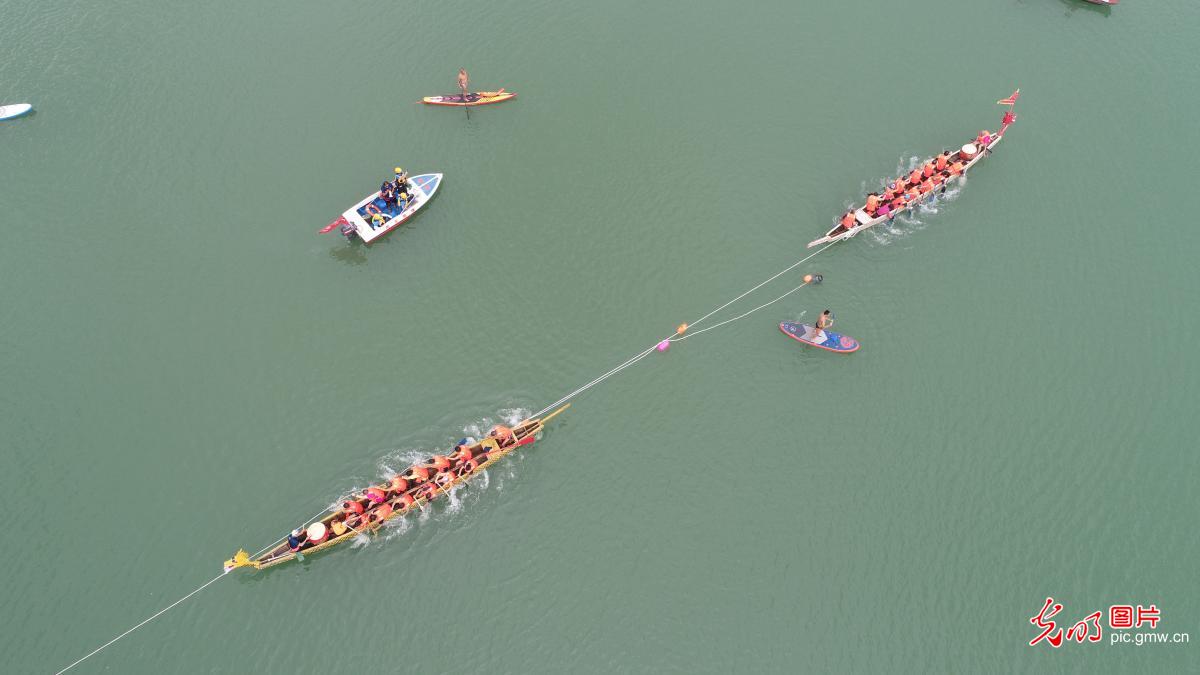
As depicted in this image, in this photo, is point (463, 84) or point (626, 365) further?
point (463, 84)

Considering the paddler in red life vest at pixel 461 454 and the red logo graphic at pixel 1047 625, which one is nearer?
the red logo graphic at pixel 1047 625

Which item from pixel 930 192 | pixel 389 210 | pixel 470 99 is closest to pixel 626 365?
pixel 389 210

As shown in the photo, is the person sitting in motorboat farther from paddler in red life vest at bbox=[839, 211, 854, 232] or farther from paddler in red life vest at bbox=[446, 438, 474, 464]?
paddler in red life vest at bbox=[839, 211, 854, 232]

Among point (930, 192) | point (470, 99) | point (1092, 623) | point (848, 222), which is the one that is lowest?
point (1092, 623)

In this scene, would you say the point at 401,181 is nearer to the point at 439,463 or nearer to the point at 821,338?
the point at 439,463

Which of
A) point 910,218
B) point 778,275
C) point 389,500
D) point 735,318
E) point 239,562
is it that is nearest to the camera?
point 239,562

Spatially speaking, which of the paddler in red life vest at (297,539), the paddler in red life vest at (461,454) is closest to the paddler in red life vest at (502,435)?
the paddler in red life vest at (461,454)

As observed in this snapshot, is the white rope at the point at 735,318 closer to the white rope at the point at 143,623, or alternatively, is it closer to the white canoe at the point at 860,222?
the white canoe at the point at 860,222
